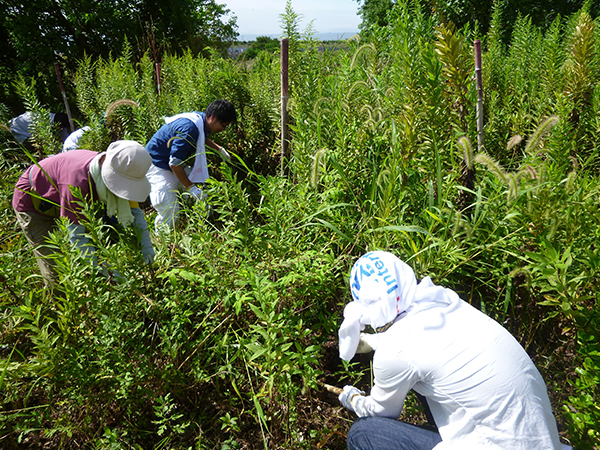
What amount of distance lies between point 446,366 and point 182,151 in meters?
2.73

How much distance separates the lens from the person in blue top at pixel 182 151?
3221 mm

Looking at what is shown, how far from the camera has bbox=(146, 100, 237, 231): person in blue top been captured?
322 cm

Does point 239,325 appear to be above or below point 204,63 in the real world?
below

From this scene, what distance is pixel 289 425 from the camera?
1.77 metres

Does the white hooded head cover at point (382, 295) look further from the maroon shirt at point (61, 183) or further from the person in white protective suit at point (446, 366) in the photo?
the maroon shirt at point (61, 183)

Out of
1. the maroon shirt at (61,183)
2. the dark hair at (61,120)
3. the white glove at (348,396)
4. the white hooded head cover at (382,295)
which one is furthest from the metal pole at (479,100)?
the dark hair at (61,120)

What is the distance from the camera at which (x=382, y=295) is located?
1459 millimetres

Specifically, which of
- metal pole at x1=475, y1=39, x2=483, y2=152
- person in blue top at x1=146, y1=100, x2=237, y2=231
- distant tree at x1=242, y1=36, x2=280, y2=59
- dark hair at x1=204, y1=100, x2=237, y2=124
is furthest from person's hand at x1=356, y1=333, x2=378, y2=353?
distant tree at x1=242, y1=36, x2=280, y2=59

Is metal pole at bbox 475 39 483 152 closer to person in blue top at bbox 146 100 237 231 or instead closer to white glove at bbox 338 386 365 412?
white glove at bbox 338 386 365 412

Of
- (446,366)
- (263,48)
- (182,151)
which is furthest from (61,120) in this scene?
(263,48)

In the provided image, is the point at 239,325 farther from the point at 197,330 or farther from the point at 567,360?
the point at 567,360

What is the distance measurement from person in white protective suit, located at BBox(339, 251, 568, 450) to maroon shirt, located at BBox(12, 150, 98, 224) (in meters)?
1.77

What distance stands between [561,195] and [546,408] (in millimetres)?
1017

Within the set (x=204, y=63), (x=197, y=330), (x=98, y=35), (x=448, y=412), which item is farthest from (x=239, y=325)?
(x=98, y=35)
